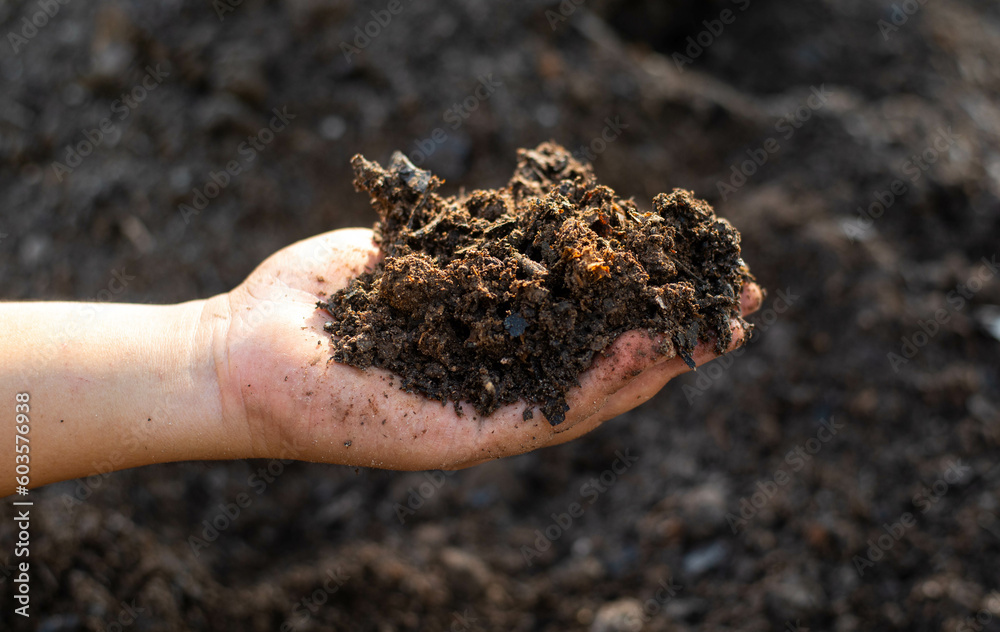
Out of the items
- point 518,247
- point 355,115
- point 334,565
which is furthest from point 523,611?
point 355,115

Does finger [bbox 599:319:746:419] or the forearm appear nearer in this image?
the forearm

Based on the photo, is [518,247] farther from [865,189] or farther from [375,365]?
[865,189]

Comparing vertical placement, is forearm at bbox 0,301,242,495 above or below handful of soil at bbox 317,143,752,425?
below

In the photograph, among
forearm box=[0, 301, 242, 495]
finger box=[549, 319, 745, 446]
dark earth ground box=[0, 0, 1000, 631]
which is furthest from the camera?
dark earth ground box=[0, 0, 1000, 631]

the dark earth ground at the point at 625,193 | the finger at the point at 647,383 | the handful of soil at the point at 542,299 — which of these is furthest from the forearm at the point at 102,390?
the finger at the point at 647,383

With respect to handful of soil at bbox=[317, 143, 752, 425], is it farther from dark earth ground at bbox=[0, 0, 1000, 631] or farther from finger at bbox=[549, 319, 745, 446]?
dark earth ground at bbox=[0, 0, 1000, 631]

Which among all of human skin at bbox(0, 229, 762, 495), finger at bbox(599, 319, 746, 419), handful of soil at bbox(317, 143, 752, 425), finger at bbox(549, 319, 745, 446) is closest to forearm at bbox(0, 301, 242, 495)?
human skin at bbox(0, 229, 762, 495)

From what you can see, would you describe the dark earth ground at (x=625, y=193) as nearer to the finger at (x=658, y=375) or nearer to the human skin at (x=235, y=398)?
the human skin at (x=235, y=398)
